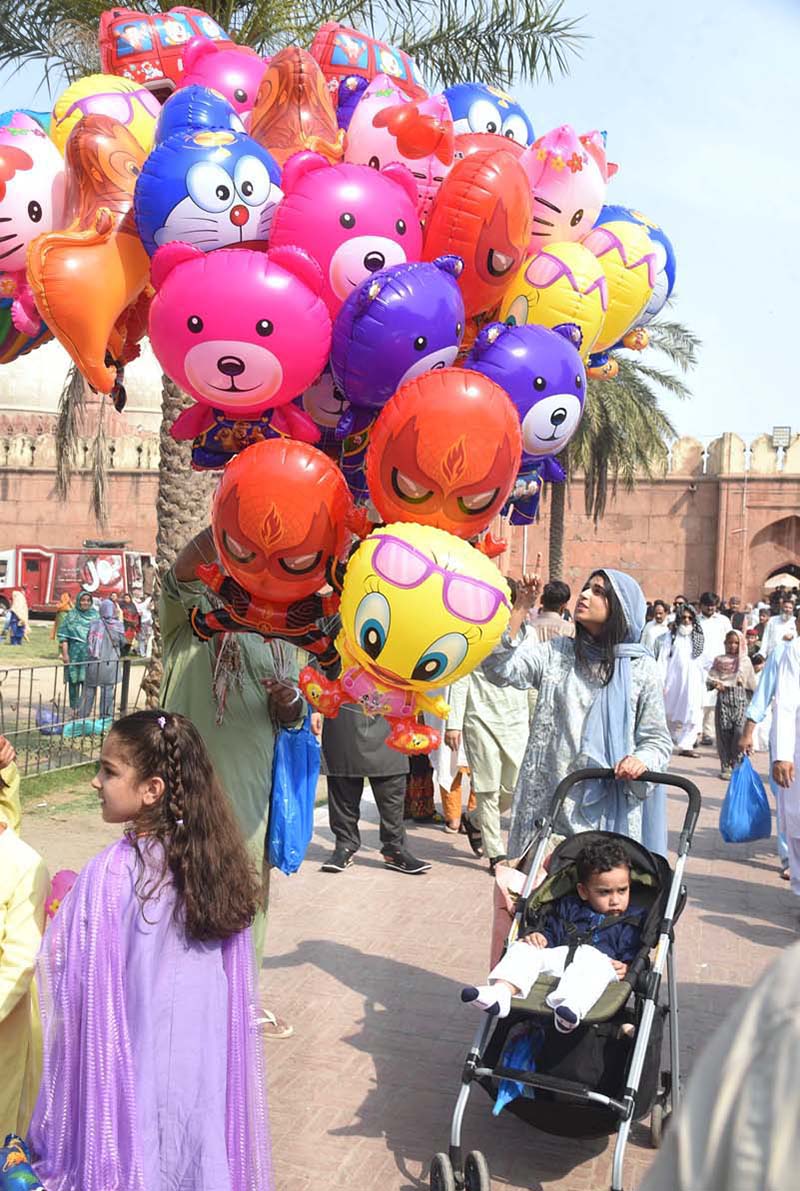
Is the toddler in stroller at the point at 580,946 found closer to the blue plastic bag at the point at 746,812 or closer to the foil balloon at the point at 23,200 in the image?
the foil balloon at the point at 23,200

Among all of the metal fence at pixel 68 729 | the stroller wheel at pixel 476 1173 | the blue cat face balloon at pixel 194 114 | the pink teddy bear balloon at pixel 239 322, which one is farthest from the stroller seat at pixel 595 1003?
the metal fence at pixel 68 729

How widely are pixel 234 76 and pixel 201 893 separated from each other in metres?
2.77

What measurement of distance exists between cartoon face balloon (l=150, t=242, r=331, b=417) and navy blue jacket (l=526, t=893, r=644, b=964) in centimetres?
208

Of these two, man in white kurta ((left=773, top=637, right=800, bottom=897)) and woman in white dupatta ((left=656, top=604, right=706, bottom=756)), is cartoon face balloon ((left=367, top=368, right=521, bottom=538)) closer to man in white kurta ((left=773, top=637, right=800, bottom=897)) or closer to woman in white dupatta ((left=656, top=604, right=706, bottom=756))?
man in white kurta ((left=773, top=637, right=800, bottom=897))

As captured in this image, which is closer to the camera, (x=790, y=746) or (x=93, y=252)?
(x=93, y=252)

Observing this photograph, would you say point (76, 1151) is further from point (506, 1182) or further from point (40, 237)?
point (40, 237)

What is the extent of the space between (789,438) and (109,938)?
30.3 m

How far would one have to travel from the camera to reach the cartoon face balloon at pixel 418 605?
3.21m

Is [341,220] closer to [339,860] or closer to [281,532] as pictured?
[281,532]

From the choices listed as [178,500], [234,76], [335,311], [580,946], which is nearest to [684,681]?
[178,500]

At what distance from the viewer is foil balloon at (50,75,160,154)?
394cm

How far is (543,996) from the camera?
380 cm

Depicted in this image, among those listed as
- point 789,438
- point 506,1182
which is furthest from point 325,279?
point 789,438

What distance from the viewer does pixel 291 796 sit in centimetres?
447
